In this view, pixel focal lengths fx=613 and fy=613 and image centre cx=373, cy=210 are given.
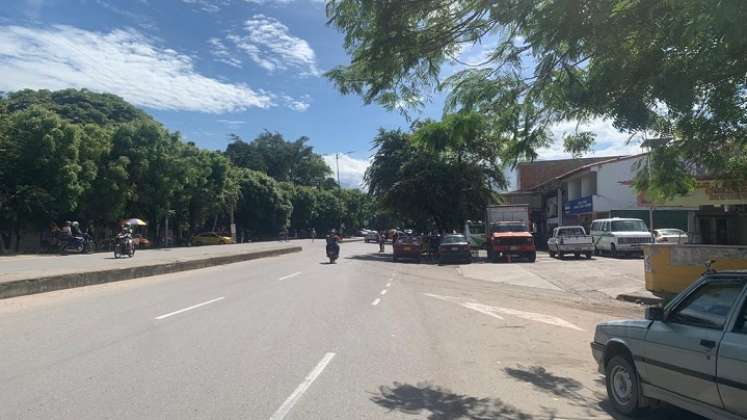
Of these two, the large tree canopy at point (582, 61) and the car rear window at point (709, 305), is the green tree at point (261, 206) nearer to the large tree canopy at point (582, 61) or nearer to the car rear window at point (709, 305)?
the large tree canopy at point (582, 61)

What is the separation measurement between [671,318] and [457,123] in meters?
4.64

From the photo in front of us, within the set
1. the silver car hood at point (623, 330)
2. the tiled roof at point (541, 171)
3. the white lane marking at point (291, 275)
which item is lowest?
the white lane marking at point (291, 275)

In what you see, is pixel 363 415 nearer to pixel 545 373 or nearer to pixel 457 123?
pixel 545 373

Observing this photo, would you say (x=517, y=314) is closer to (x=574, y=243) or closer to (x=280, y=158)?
(x=574, y=243)

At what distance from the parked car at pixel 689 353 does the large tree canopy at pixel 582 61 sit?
217 cm

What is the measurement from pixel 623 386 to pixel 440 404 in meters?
1.82

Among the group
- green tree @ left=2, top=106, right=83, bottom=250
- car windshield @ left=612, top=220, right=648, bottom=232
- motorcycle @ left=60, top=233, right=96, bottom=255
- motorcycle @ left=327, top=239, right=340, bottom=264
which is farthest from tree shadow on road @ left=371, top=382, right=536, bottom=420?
green tree @ left=2, top=106, right=83, bottom=250

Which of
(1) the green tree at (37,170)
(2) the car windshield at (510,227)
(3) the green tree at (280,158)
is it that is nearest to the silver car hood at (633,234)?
(2) the car windshield at (510,227)

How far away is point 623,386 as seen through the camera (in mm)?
6078

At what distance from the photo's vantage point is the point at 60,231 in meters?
37.2

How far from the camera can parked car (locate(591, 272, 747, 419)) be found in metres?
4.57

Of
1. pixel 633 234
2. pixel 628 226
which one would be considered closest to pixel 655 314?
pixel 633 234

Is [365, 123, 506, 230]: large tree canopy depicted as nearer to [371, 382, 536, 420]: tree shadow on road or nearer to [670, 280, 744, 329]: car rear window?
[371, 382, 536, 420]: tree shadow on road

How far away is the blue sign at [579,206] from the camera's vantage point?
Answer: 43750 millimetres
